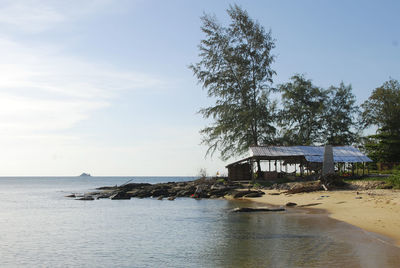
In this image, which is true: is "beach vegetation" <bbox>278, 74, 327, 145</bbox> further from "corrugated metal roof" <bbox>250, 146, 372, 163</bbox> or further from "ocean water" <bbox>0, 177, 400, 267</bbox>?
"ocean water" <bbox>0, 177, 400, 267</bbox>

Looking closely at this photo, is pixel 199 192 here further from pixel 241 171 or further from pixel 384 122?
pixel 384 122

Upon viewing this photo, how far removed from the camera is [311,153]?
3762 cm

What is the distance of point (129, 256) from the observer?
13.5 m

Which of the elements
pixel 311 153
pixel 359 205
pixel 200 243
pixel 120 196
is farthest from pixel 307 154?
pixel 200 243

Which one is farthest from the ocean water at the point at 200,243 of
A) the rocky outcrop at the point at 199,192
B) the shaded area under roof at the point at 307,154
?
the shaded area under roof at the point at 307,154

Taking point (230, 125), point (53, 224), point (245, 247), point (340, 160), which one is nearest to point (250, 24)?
point (230, 125)

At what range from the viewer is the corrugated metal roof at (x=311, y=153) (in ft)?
118

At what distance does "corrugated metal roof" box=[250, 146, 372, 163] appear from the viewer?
118 ft

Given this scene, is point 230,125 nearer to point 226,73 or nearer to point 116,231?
point 226,73

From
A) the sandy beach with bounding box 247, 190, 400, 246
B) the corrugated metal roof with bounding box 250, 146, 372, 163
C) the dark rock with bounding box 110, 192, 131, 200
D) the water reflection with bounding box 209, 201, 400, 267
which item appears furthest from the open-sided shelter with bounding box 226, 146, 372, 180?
the water reflection with bounding box 209, 201, 400, 267

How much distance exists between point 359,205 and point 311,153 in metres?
17.7

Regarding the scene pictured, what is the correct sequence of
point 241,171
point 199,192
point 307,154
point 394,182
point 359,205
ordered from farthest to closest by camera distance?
1. point 241,171
2. point 199,192
3. point 307,154
4. point 394,182
5. point 359,205

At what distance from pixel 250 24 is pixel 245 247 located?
3261cm

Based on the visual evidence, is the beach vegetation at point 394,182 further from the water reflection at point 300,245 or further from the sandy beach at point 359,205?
the water reflection at point 300,245
